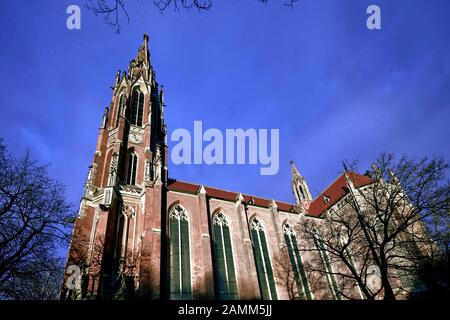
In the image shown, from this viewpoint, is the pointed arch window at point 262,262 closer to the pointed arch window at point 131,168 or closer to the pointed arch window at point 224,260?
the pointed arch window at point 224,260

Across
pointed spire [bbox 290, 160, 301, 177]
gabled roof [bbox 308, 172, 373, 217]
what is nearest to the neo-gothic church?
gabled roof [bbox 308, 172, 373, 217]

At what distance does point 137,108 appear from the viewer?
94.7 ft

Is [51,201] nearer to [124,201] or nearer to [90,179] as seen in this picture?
[124,201]

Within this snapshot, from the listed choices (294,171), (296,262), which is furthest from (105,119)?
(294,171)

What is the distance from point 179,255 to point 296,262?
11.4 m

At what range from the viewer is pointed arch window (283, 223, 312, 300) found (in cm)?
2196

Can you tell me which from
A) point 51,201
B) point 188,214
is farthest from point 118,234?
point 51,201

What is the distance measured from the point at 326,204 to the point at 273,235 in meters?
9.92

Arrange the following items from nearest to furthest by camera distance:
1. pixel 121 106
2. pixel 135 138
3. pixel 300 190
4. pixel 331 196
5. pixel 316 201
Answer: pixel 135 138 < pixel 121 106 < pixel 331 196 < pixel 316 201 < pixel 300 190

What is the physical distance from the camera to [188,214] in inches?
841

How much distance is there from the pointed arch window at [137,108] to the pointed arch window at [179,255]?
1124 centimetres

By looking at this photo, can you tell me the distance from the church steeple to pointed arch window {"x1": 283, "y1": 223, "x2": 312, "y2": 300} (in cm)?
1064

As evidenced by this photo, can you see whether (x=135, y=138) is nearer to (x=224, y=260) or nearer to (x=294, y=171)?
(x=224, y=260)

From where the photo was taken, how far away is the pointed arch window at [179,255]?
17.4 m
